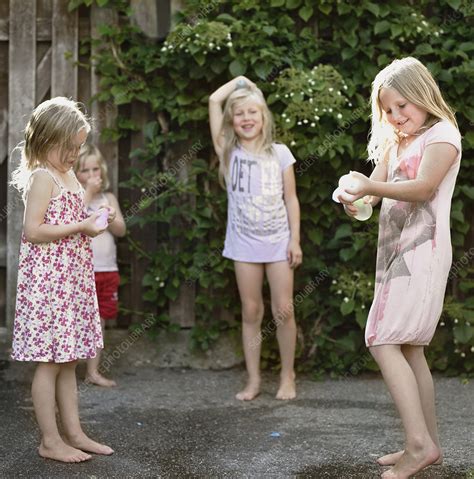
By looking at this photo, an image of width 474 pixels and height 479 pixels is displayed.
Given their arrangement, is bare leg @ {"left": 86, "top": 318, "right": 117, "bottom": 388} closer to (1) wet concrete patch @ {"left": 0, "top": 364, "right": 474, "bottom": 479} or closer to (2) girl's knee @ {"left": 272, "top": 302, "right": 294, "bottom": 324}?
(1) wet concrete patch @ {"left": 0, "top": 364, "right": 474, "bottom": 479}

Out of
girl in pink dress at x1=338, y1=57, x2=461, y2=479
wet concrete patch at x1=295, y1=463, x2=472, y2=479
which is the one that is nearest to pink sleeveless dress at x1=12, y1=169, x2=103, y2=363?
wet concrete patch at x1=295, y1=463, x2=472, y2=479

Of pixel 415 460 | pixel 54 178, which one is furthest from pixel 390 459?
Result: pixel 54 178

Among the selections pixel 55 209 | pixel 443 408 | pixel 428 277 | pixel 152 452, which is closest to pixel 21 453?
pixel 152 452

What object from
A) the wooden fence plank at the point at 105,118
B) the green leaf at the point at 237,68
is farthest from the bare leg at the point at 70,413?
the green leaf at the point at 237,68

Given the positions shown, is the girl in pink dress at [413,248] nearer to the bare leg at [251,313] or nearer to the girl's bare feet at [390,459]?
the girl's bare feet at [390,459]

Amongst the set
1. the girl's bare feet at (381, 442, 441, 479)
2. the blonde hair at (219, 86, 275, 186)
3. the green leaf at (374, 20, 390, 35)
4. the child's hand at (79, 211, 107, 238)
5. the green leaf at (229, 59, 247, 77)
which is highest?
the green leaf at (374, 20, 390, 35)

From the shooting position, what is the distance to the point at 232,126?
530 centimetres

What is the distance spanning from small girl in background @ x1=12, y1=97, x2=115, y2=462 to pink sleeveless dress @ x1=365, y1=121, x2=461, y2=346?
3.98ft

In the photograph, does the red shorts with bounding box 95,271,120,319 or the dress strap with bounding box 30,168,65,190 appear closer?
the dress strap with bounding box 30,168,65,190

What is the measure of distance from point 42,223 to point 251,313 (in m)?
1.71

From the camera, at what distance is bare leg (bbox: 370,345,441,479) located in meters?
3.49

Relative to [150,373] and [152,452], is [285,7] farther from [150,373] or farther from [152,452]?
[152,452]

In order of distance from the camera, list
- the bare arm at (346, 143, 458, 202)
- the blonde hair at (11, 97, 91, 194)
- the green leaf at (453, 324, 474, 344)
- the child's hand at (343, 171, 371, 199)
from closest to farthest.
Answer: the child's hand at (343, 171, 371, 199) → the bare arm at (346, 143, 458, 202) → the blonde hair at (11, 97, 91, 194) → the green leaf at (453, 324, 474, 344)

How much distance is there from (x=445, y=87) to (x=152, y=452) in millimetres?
2842
